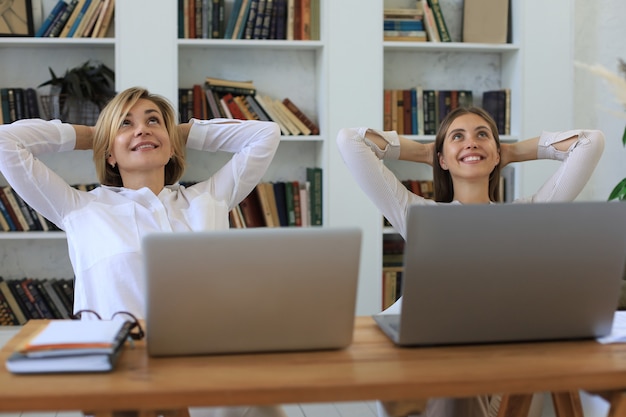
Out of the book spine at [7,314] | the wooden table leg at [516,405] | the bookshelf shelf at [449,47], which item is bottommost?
the book spine at [7,314]

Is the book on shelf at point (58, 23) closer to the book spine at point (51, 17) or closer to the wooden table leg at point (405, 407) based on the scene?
the book spine at point (51, 17)

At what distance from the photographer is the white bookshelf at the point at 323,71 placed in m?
3.88

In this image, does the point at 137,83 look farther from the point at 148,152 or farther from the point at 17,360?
the point at 17,360

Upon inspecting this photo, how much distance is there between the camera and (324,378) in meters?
1.24

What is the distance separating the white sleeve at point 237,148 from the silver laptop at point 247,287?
1.15m

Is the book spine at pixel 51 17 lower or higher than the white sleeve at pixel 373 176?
higher

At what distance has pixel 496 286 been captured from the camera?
1390 mm

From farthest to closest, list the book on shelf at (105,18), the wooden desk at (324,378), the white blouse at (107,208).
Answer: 1. the book on shelf at (105,18)
2. the white blouse at (107,208)
3. the wooden desk at (324,378)

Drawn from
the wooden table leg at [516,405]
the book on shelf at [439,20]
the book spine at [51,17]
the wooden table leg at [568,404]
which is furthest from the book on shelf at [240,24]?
the wooden table leg at [568,404]

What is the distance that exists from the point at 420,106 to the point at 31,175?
2.40 m

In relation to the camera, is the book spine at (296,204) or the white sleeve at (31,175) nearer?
the white sleeve at (31,175)

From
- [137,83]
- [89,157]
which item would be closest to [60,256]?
[89,157]

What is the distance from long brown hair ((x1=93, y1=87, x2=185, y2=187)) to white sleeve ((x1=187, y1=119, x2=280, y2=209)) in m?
0.09

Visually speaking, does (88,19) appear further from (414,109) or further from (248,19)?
(414,109)
